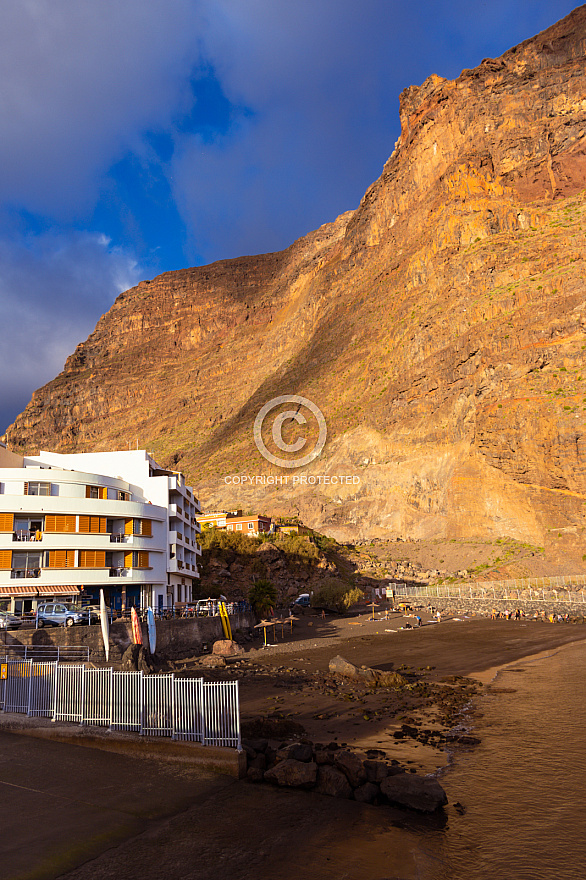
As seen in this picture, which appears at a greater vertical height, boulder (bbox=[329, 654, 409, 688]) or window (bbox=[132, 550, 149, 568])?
window (bbox=[132, 550, 149, 568])

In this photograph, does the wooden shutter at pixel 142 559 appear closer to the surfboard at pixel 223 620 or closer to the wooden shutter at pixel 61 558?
the wooden shutter at pixel 61 558

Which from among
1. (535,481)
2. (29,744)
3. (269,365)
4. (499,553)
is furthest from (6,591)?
(269,365)

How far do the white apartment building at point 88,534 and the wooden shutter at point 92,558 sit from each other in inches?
2.4

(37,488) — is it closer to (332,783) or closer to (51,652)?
(51,652)

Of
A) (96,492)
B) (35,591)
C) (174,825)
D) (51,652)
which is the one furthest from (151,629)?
(174,825)

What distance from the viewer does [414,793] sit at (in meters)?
11.3

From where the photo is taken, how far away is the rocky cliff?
8575cm

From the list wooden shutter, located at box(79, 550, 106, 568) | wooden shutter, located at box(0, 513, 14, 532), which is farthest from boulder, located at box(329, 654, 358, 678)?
wooden shutter, located at box(0, 513, 14, 532)

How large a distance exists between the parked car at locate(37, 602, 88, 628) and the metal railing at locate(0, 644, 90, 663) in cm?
191

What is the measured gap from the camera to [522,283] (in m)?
97.8

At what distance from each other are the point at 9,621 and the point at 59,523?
7873mm

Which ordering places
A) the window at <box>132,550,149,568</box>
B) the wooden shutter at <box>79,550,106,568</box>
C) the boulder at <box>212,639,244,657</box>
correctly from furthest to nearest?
1. the window at <box>132,550,149,568</box>
2. the wooden shutter at <box>79,550,106,568</box>
3. the boulder at <box>212,639,244,657</box>

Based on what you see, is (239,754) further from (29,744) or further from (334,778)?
(29,744)

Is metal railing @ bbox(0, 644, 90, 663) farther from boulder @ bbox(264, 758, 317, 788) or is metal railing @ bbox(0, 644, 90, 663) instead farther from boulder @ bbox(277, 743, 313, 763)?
boulder @ bbox(264, 758, 317, 788)
